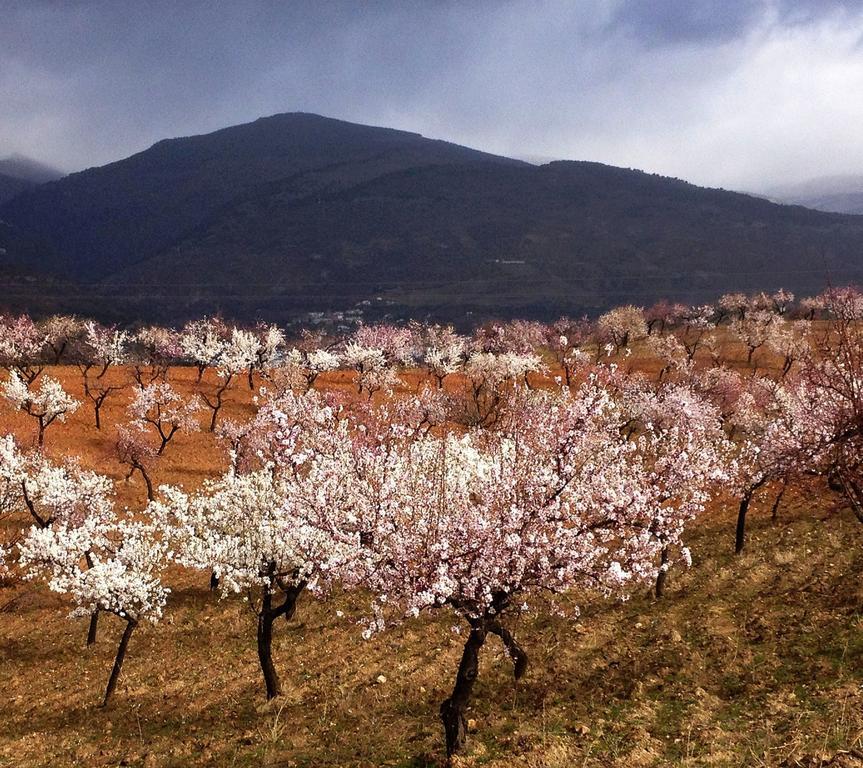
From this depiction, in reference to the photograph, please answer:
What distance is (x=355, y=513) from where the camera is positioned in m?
16.4

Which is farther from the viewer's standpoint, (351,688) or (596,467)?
(351,688)

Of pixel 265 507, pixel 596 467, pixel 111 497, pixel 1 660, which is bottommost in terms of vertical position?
pixel 1 660

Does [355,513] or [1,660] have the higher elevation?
[355,513]

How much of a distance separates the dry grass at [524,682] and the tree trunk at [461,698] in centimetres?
53

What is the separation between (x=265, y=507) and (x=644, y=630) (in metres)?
15.3

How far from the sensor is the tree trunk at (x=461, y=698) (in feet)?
49.0

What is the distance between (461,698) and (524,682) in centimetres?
504

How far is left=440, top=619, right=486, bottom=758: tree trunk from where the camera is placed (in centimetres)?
1493

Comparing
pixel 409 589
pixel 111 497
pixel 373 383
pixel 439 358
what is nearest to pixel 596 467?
pixel 409 589

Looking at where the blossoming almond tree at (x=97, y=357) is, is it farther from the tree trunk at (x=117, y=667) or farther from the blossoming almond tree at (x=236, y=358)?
the tree trunk at (x=117, y=667)

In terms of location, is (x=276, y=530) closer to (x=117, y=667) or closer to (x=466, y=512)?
(x=466, y=512)

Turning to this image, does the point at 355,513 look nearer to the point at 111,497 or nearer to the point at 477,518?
the point at 477,518

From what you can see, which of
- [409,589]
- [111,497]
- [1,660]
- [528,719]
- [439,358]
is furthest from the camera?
[439,358]

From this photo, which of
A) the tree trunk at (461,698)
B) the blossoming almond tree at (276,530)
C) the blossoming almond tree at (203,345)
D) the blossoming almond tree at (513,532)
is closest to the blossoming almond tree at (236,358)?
the blossoming almond tree at (203,345)
